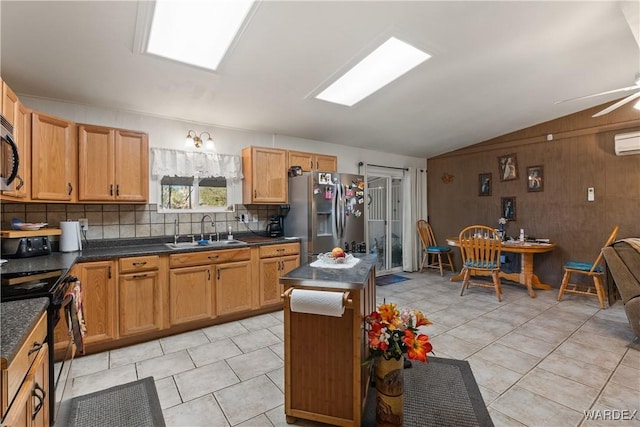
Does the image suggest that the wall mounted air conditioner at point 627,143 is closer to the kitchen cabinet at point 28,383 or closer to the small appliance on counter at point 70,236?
the kitchen cabinet at point 28,383

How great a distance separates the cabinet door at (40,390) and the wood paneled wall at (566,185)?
575cm

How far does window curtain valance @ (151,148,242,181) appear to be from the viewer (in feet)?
10.9

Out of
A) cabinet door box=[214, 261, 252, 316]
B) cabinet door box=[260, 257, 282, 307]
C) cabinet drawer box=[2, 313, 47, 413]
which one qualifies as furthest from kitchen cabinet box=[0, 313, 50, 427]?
cabinet door box=[260, 257, 282, 307]

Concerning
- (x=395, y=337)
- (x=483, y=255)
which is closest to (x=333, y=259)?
(x=395, y=337)

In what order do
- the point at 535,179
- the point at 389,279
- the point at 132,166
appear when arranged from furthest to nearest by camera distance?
the point at 389,279, the point at 535,179, the point at 132,166

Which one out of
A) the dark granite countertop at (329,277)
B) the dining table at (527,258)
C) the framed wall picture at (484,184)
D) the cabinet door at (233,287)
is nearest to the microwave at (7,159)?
the dark granite countertop at (329,277)

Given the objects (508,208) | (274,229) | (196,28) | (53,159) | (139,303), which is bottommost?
(139,303)

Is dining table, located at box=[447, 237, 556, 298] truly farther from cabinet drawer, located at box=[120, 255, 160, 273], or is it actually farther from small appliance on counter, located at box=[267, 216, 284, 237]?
cabinet drawer, located at box=[120, 255, 160, 273]

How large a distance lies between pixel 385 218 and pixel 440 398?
392 cm

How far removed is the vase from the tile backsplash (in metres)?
2.75

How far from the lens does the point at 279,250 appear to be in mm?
3547

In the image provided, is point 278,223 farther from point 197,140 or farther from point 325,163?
point 197,140

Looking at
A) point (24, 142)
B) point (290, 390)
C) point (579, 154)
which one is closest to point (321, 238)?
point (290, 390)

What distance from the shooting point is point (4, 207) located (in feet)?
8.42
